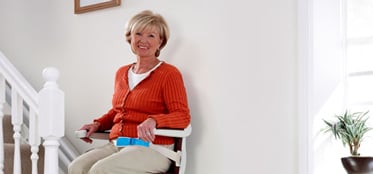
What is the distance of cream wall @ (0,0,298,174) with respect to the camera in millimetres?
2684

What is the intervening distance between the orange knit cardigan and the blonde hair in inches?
5.8

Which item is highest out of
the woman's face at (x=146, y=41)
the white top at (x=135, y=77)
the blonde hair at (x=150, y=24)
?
the blonde hair at (x=150, y=24)

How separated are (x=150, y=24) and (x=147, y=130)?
592 mm

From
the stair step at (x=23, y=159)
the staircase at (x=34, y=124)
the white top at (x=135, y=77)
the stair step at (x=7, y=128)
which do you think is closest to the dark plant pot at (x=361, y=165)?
the white top at (x=135, y=77)

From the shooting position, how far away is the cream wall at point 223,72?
2.68m

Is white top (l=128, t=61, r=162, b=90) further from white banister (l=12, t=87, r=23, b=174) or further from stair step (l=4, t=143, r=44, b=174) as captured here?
stair step (l=4, t=143, r=44, b=174)

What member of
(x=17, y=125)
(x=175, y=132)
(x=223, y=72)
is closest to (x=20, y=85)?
(x=17, y=125)

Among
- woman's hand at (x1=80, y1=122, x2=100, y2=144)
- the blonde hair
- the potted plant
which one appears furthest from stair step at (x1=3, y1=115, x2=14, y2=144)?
the potted plant

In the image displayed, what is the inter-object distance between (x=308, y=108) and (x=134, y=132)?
835mm

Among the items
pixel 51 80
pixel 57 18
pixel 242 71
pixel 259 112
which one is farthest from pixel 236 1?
pixel 57 18

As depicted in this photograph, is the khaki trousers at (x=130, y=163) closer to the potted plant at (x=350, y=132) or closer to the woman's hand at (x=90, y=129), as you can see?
the woman's hand at (x=90, y=129)

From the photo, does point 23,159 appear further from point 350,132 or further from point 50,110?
point 350,132

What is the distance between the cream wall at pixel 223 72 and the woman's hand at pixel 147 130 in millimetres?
419

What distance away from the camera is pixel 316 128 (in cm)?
257
